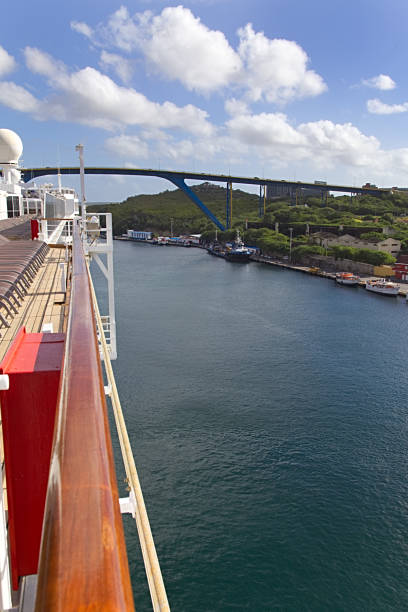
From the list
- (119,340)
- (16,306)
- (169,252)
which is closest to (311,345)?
(119,340)

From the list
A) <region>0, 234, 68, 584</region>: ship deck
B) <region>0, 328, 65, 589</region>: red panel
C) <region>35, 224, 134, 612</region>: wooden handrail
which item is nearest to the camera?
<region>35, 224, 134, 612</region>: wooden handrail

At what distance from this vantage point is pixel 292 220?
33.0m

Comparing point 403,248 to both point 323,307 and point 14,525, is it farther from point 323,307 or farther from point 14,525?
point 14,525

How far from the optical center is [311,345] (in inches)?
409

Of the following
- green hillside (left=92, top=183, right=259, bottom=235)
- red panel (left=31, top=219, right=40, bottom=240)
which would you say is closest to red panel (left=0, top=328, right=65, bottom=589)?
red panel (left=31, top=219, right=40, bottom=240)

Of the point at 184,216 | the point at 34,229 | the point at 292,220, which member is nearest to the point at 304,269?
the point at 292,220

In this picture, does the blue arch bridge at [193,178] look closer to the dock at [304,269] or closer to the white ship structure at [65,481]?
the dock at [304,269]

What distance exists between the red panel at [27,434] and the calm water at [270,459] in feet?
13.0

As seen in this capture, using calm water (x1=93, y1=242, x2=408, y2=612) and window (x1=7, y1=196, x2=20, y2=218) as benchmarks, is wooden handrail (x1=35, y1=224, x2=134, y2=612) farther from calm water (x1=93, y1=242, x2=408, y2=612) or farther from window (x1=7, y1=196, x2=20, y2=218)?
window (x1=7, y1=196, x2=20, y2=218)

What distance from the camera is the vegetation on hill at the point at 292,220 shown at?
26250 millimetres

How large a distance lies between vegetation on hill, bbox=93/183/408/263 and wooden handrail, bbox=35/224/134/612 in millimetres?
22061

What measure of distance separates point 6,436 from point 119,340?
32.0 feet

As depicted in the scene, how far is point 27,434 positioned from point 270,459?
564cm

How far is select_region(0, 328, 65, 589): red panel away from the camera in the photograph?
0.73 meters
